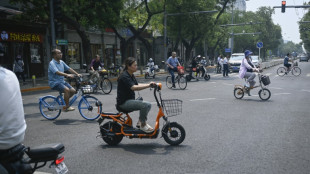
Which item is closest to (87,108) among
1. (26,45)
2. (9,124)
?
(9,124)

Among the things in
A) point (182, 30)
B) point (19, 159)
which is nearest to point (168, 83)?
point (19, 159)

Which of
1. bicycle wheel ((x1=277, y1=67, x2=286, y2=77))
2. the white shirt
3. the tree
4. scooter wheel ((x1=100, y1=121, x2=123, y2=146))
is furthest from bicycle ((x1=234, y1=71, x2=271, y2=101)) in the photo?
the tree

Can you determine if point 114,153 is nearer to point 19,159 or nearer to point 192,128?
point 192,128

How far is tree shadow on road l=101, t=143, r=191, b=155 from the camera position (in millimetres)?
5059

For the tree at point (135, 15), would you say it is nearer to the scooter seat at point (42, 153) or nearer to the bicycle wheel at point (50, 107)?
the bicycle wheel at point (50, 107)

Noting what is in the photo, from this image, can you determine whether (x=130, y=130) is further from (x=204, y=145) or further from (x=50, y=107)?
(x=50, y=107)

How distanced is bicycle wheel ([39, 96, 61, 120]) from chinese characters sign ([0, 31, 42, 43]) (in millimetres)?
14663

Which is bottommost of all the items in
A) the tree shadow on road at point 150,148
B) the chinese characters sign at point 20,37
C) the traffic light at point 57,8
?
the tree shadow on road at point 150,148

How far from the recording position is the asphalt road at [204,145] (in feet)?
14.2

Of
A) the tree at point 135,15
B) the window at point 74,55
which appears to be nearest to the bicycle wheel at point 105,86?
the tree at point 135,15

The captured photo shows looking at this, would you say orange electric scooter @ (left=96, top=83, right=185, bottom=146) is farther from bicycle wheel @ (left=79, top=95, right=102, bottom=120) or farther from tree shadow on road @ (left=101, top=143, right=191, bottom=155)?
bicycle wheel @ (left=79, top=95, right=102, bottom=120)

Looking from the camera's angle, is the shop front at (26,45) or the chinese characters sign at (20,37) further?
the shop front at (26,45)

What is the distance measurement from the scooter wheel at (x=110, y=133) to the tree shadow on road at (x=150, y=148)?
9cm

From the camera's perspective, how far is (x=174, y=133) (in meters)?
5.36
